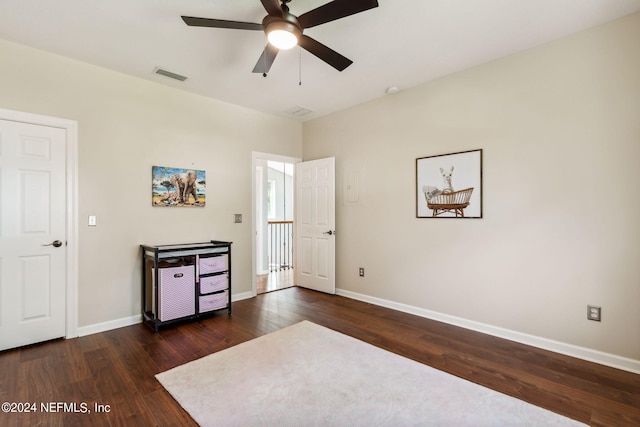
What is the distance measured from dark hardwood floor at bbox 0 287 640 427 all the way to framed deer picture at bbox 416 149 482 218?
1.29 m

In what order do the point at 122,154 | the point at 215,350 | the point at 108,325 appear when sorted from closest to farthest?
1. the point at 215,350
2. the point at 108,325
3. the point at 122,154

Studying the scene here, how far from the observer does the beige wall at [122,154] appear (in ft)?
9.80

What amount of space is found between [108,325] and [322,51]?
3515 millimetres

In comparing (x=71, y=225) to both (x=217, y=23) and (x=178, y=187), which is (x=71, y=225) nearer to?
(x=178, y=187)

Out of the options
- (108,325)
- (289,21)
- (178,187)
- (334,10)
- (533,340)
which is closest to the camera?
(334,10)

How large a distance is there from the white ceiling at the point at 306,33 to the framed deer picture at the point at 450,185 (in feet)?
3.26

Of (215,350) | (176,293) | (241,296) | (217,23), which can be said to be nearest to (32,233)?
(176,293)

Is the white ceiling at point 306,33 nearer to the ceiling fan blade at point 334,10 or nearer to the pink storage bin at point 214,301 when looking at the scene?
the ceiling fan blade at point 334,10

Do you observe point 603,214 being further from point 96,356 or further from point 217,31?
point 96,356

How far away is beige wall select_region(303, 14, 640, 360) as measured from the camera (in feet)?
8.17

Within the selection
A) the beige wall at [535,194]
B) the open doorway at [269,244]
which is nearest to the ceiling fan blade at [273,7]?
the beige wall at [535,194]

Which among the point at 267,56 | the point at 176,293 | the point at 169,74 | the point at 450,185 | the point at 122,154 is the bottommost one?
the point at 176,293

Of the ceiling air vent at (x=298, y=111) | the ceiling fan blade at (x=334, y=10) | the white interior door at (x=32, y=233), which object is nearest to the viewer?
the ceiling fan blade at (x=334, y=10)

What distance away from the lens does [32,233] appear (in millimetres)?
2920
